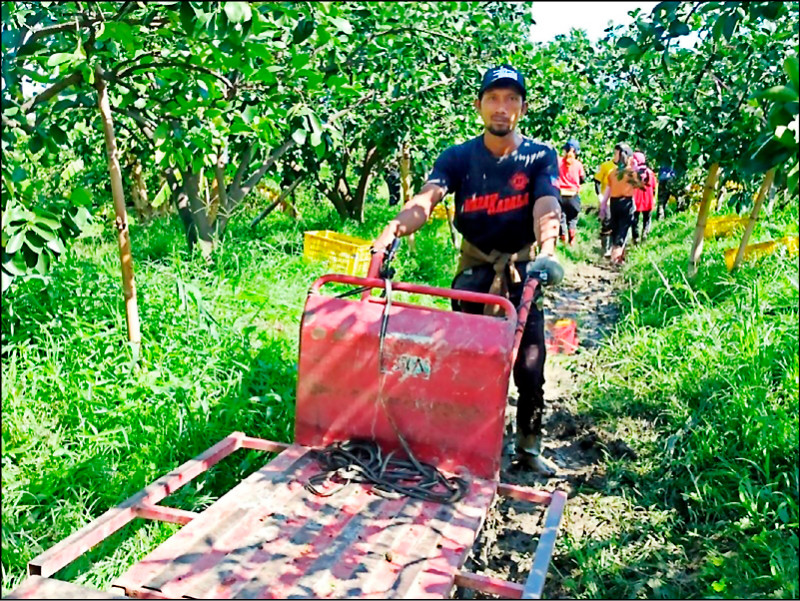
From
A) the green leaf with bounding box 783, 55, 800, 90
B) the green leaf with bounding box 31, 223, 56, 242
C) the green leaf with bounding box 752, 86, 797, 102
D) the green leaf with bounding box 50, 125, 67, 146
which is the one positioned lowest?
the green leaf with bounding box 31, 223, 56, 242

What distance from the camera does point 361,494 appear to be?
312 cm

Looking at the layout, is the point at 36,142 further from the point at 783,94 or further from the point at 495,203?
the point at 783,94

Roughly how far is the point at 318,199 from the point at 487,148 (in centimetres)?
926

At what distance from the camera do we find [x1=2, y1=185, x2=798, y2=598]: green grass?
3.30 meters

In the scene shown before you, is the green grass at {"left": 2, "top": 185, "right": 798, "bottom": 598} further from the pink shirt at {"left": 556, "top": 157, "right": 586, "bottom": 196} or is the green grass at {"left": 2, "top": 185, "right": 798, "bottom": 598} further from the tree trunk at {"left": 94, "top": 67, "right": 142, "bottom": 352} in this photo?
the pink shirt at {"left": 556, "top": 157, "right": 586, "bottom": 196}

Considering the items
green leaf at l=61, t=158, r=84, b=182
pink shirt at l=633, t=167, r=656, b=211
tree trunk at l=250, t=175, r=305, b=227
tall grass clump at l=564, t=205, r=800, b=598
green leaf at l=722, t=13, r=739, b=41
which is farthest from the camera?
pink shirt at l=633, t=167, r=656, b=211

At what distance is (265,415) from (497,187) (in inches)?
66.0

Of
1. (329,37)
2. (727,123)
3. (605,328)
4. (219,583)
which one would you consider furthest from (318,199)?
(219,583)

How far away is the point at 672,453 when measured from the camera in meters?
4.17

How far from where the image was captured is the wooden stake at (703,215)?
734 centimetres

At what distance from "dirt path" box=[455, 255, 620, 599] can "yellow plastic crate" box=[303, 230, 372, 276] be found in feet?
6.79

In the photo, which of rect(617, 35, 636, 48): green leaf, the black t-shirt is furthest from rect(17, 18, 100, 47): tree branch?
rect(617, 35, 636, 48): green leaf

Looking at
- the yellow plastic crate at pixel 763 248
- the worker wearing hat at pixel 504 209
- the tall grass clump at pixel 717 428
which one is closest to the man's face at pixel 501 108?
the worker wearing hat at pixel 504 209

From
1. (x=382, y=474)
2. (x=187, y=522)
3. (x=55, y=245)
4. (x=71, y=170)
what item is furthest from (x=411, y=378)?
(x=71, y=170)
